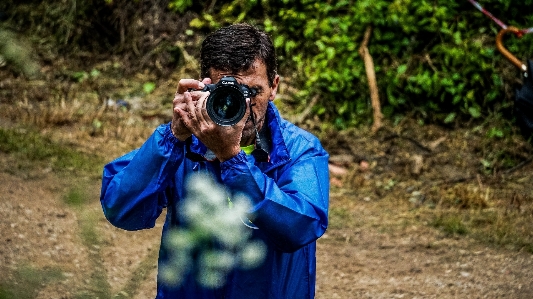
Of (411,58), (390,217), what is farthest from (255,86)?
(411,58)

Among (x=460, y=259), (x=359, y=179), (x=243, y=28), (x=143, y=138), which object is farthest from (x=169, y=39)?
(x=243, y=28)

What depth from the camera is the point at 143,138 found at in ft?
18.7

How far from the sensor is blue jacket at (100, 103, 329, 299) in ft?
5.10

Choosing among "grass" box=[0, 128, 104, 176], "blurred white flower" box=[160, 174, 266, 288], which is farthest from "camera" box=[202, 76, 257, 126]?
"grass" box=[0, 128, 104, 176]

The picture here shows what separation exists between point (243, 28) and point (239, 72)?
164 millimetres

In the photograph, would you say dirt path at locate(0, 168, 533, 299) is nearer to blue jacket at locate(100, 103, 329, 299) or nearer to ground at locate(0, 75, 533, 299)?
ground at locate(0, 75, 533, 299)

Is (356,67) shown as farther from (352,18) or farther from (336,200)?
(336,200)

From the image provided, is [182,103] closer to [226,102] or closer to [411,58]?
[226,102]

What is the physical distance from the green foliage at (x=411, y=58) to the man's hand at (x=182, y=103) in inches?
171

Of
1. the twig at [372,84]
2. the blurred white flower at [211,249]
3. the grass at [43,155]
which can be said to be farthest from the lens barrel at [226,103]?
the twig at [372,84]

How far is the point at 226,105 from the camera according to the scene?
159cm

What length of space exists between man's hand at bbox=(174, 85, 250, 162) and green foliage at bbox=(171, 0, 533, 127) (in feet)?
14.6

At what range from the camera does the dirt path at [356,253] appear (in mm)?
3592

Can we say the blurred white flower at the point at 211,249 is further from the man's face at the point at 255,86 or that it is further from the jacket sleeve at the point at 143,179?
the man's face at the point at 255,86
